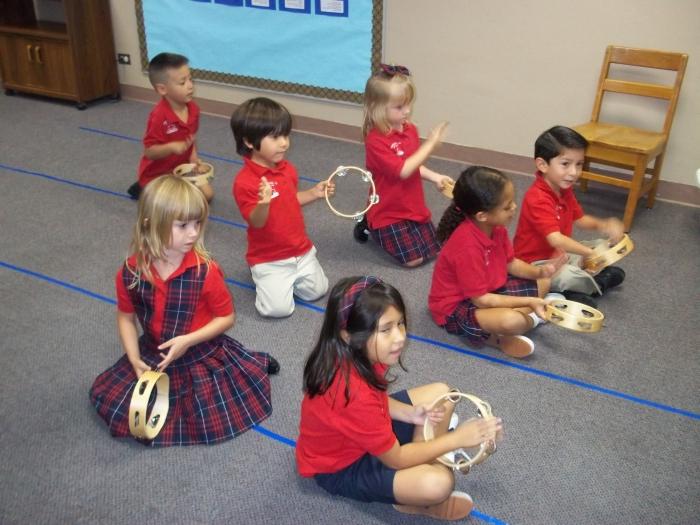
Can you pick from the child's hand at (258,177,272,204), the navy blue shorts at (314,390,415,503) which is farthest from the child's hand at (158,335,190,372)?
the child's hand at (258,177,272,204)

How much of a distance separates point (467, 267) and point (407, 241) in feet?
2.51

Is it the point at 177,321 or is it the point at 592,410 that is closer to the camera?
the point at 177,321

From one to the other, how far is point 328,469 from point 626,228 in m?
2.51

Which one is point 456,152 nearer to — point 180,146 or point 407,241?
point 407,241

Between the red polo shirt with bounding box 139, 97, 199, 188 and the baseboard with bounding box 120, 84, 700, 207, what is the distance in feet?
4.59

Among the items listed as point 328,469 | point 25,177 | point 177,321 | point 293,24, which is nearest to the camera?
point 328,469

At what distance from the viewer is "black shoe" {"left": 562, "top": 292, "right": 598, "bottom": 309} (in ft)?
9.73

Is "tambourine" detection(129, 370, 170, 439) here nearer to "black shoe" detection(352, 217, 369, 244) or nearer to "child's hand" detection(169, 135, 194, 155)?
"black shoe" detection(352, 217, 369, 244)

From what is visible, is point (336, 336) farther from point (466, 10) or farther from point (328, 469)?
point (466, 10)

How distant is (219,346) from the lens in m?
2.30

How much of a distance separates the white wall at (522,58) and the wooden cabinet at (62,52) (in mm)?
2243

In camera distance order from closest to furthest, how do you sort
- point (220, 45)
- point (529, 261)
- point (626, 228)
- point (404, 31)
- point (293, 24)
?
point (529, 261) → point (626, 228) → point (404, 31) → point (293, 24) → point (220, 45)

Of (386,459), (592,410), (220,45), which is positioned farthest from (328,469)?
(220,45)

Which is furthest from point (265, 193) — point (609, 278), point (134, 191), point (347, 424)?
point (134, 191)
